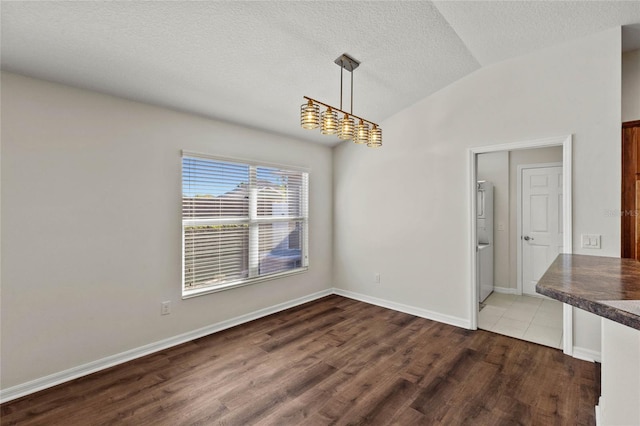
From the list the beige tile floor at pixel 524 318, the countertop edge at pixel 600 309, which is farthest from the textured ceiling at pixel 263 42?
the beige tile floor at pixel 524 318

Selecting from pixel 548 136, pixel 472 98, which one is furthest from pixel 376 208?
pixel 548 136

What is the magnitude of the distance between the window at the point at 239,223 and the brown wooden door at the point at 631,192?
3430mm

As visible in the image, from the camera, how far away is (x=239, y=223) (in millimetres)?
3559

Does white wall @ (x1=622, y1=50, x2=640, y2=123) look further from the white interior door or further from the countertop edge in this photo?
the countertop edge

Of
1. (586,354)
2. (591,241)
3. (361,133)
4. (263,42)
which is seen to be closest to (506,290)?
(586,354)

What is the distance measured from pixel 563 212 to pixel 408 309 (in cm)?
205

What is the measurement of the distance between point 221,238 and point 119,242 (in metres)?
1.00

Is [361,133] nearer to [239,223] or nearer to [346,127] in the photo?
[346,127]

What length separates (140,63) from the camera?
2.26 metres

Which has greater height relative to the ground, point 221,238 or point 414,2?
point 414,2

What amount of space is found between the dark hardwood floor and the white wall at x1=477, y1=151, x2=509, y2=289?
1954 mm

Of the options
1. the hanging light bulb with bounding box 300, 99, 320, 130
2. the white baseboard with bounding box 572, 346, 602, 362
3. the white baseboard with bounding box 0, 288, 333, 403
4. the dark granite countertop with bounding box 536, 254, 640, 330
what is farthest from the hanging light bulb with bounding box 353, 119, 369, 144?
the white baseboard with bounding box 572, 346, 602, 362

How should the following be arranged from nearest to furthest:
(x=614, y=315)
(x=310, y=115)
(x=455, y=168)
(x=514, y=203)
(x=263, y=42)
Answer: (x=614, y=315)
(x=310, y=115)
(x=263, y=42)
(x=455, y=168)
(x=514, y=203)

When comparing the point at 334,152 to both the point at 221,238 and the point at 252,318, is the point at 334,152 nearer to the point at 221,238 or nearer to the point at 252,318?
Result: the point at 221,238
